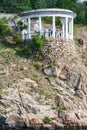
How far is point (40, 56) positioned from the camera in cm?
5588

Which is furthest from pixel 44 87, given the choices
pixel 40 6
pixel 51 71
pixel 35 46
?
pixel 40 6

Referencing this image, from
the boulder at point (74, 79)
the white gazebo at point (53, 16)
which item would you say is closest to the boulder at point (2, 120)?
the boulder at point (74, 79)

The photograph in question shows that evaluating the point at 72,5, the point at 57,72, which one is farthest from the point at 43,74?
the point at 72,5

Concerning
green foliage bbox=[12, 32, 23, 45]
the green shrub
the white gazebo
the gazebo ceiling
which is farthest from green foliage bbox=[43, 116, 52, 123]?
the gazebo ceiling

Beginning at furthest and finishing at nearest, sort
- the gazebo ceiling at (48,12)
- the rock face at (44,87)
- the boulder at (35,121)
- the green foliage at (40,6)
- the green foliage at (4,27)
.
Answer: the green foliage at (40,6) → the green foliage at (4,27) → the gazebo ceiling at (48,12) → the rock face at (44,87) → the boulder at (35,121)

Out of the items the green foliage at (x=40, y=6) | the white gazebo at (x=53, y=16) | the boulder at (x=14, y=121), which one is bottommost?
the green foliage at (x=40, y=6)

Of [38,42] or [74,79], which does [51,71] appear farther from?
[38,42]

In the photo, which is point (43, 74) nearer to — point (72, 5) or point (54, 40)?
point (54, 40)

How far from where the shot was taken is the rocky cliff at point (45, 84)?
50562 mm

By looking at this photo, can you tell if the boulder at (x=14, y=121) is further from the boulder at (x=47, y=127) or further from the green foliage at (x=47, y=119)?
the green foliage at (x=47, y=119)

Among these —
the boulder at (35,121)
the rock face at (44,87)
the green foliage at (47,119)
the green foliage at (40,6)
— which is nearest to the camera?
the boulder at (35,121)

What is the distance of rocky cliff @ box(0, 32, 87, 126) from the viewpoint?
166 ft

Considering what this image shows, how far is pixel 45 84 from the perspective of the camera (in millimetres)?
53500

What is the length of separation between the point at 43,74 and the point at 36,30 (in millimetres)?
5301
